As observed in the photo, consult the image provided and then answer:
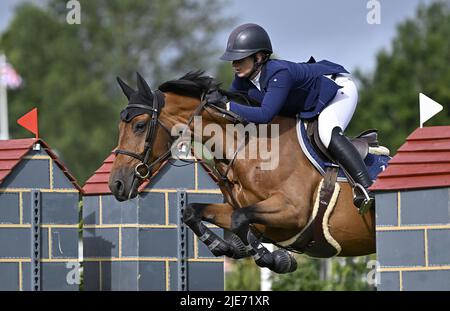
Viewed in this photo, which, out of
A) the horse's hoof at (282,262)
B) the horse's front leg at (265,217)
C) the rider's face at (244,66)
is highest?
the rider's face at (244,66)

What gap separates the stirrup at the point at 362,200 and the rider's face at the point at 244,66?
1.02m

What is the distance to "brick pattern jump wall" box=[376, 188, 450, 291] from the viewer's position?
5.93 meters

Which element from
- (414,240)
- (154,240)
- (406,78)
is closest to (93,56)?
(406,78)

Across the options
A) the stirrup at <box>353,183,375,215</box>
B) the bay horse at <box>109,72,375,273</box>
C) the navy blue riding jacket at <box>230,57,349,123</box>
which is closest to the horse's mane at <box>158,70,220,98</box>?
the bay horse at <box>109,72,375,273</box>

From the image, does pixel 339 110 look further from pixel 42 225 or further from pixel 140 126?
pixel 42 225

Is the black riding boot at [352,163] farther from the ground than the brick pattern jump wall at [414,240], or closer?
farther from the ground

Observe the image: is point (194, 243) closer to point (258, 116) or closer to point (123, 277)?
point (123, 277)

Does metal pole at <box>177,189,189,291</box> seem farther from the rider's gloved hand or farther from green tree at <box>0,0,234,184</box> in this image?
green tree at <box>0,0,234,184</box>

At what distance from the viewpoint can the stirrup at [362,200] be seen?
6.60 m

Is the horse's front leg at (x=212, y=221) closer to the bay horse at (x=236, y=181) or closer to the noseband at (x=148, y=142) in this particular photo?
the bay horse at (x=236, y=181)

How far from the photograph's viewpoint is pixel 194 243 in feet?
27.1

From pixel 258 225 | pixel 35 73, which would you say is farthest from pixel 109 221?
pixel 35 73

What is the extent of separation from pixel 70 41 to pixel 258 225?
108 ft

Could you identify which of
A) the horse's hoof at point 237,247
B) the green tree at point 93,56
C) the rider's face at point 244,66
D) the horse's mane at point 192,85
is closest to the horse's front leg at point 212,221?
the horse's hoof at point 237,247
